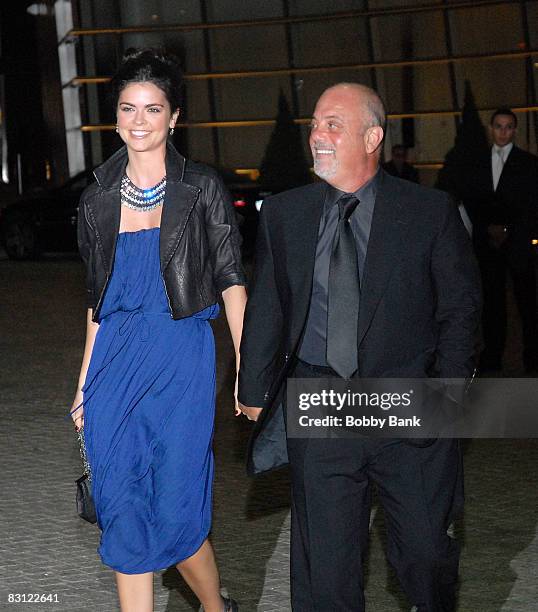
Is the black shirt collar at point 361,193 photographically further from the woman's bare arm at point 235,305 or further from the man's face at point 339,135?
the woman's bare arm at point 235,305

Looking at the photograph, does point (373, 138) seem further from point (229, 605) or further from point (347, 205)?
point (229, 605)

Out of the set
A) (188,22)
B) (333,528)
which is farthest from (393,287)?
(188,22)

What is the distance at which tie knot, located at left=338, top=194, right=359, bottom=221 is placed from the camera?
3.96m

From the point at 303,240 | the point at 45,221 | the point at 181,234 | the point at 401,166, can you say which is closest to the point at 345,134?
the point at 303,240

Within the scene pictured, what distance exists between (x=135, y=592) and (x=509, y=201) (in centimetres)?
601

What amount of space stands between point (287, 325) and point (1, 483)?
3549 millimetres

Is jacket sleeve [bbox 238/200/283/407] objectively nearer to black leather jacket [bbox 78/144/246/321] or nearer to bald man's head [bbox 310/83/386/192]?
bald man's head [bbox 310/83/386/192]

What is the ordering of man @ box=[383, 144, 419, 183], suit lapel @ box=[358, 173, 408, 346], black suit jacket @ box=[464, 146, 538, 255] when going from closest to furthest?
suit lapel @ box=[358, 173, 408, 346] < black suit jacket @ box=[464, 146, 538, 255] < man @ box=[383, 144, 419, 183]

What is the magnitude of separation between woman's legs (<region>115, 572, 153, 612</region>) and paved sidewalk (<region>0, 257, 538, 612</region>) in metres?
0.66

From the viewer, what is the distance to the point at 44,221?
2353 centimetres

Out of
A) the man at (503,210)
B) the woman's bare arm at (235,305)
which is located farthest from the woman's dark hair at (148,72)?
the man at (503,210)

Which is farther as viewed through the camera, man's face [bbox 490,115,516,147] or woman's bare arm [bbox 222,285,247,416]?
man's face [bbox 490,115,516,147]

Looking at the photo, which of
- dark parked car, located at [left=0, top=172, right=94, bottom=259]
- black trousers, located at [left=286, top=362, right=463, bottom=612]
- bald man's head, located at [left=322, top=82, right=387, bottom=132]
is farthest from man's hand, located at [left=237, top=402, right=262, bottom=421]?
dark parked car, located at [left=0, top=172, right=94, bottom=259]

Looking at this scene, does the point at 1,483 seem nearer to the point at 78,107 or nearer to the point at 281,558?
the point at 281,558
